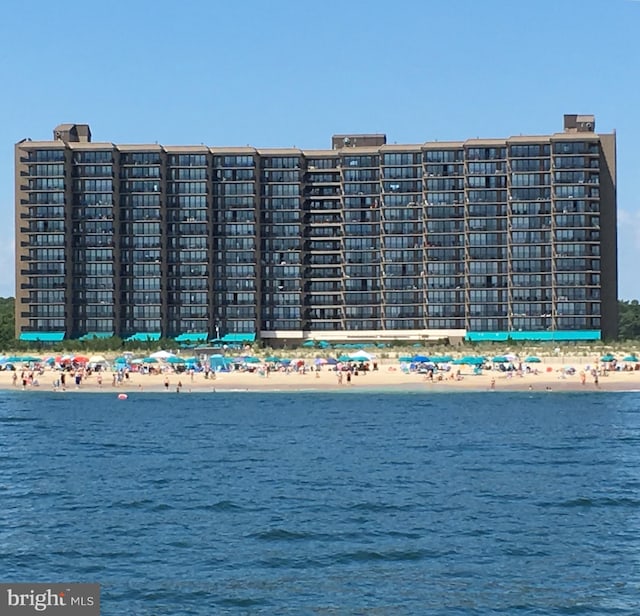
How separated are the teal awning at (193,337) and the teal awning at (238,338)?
325cm

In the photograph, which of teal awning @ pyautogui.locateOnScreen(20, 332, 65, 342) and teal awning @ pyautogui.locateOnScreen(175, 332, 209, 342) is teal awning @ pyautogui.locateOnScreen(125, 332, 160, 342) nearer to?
teal awning @ pyautogui.locateOnScreen(175, 332, 209, 342)

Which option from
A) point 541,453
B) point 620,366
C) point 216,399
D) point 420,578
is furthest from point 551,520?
point 620,366

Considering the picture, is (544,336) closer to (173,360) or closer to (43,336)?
(173,360)

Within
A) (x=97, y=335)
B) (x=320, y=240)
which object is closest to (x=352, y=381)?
(x=320, y=240)

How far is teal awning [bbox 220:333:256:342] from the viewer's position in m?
181

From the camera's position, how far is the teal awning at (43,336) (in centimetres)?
17675

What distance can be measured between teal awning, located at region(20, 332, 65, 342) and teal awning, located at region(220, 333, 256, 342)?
2743 cm

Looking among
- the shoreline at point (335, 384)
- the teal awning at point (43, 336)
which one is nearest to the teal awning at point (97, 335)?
the teal awning at point (43, 336)

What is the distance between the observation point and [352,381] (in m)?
119

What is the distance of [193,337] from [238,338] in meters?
7.74

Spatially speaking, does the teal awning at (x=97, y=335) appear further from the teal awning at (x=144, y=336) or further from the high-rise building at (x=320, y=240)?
the teal awning at (x=144, y=336)

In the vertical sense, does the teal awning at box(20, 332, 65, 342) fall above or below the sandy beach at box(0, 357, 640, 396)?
above
